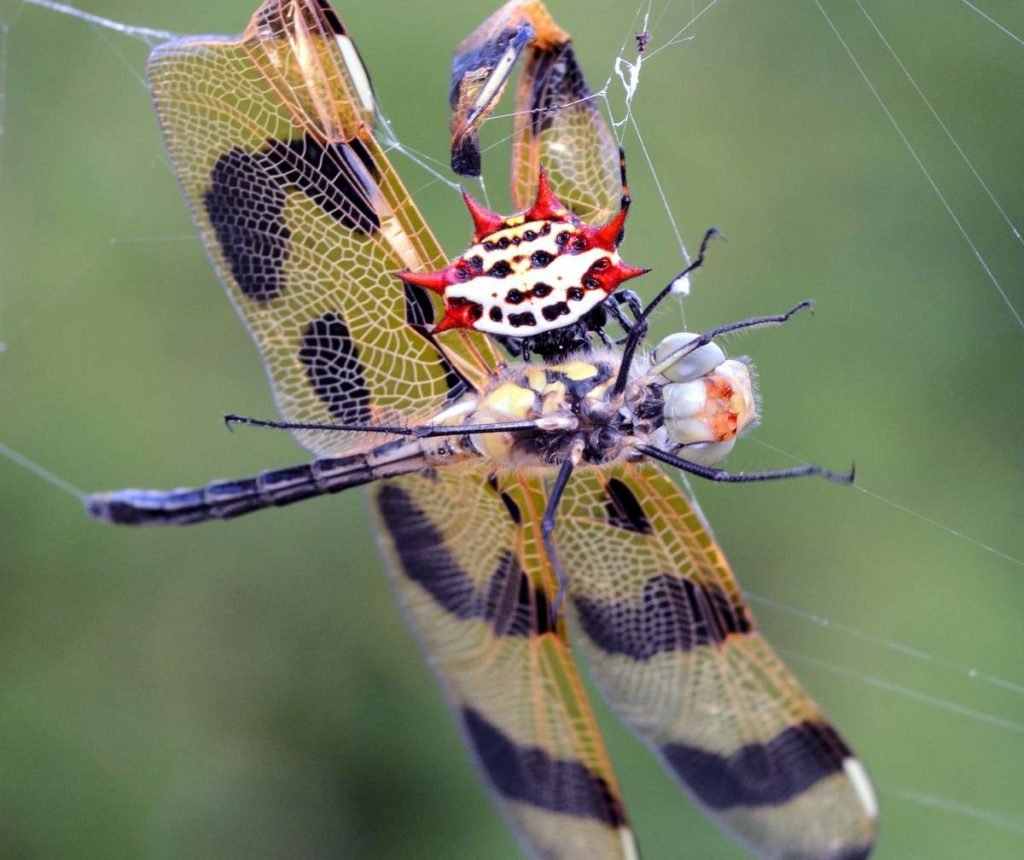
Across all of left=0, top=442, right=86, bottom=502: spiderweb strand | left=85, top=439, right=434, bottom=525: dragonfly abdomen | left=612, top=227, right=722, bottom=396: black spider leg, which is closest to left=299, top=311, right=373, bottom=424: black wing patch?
left=85, top=439, right=434, bottom=525: dragonfly abdomen

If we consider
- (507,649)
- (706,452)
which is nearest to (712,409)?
(706,452)

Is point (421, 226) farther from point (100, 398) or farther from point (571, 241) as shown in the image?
point (100, 398)

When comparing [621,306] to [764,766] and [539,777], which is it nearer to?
[764,766]

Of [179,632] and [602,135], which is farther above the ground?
[602,135]

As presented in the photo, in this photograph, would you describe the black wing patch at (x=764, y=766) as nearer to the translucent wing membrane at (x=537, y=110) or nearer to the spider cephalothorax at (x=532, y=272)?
the spider cephalothorax at (x=532, y=272)

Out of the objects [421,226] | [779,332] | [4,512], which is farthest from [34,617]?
[779,332]
